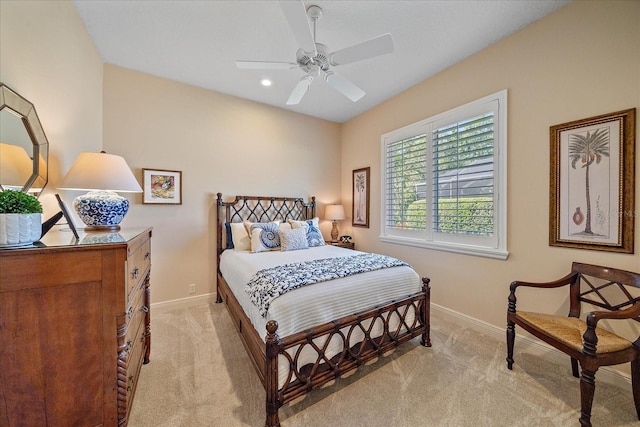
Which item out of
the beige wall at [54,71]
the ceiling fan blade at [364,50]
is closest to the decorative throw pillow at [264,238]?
the beige wall at [54,71]

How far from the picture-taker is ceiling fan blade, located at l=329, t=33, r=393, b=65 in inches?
71.1

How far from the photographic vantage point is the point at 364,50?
6.30 ft

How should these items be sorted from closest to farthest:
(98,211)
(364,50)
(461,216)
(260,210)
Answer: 1. (98,211)
2. (364,50)
3. (461,216)
4. (260,210)

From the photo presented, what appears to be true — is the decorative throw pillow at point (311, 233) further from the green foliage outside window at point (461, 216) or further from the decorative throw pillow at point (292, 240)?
the green foliage outside window at point (461, 216)

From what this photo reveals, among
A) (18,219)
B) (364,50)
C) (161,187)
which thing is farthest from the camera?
(161,187)

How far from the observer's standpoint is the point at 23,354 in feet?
3.40

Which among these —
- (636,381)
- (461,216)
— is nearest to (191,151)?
(461,216)

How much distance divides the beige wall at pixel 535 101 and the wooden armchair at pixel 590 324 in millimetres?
150

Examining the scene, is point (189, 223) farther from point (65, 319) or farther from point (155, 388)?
point (65, 319)

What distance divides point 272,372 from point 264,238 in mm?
1952

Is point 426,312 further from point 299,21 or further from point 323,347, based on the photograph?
point 299,21

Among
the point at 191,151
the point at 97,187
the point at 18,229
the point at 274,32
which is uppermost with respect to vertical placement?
the point at 274,32

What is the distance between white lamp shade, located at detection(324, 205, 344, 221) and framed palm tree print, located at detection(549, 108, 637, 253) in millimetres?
2778

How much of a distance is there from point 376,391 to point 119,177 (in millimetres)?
2438
